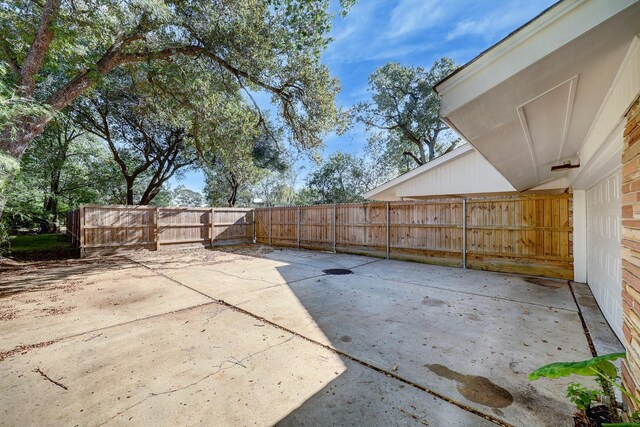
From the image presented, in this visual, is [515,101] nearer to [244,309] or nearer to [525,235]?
[244,309]

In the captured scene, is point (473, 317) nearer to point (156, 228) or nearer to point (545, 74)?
point (545, 74)

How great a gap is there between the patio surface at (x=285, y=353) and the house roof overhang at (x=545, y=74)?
2022 mm

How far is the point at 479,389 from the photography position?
2029 mm

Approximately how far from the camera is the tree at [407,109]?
50.4 feet

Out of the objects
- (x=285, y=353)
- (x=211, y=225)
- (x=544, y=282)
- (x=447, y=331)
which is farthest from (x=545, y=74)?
(x=211, y=225)

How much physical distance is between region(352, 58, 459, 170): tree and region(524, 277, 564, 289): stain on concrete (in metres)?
11.9

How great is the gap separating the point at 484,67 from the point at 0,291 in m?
7.94

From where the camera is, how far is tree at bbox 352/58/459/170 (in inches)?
605

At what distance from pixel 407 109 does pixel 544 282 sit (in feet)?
44.1

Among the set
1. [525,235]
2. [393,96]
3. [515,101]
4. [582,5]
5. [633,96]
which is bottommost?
[525,235]

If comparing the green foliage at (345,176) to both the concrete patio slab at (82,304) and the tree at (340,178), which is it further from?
the concrete patio slab at (82,304)

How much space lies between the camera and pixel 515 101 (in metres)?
1.73

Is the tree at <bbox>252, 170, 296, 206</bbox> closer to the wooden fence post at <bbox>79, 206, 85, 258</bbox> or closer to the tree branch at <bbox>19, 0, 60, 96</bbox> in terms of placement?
the wooden fence post at <bbox>79, 206, 85, 258</bbox>

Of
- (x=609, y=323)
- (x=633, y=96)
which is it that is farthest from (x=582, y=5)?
(x=609, y=323)
